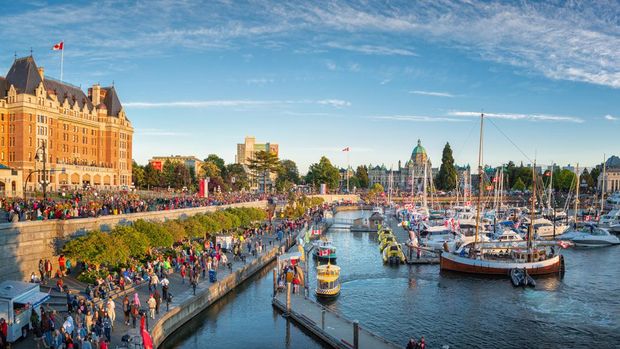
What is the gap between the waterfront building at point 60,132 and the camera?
67.6 metres

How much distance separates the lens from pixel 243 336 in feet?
92.1

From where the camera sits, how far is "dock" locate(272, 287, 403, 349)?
944 inches

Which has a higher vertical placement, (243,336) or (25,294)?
(25,294)

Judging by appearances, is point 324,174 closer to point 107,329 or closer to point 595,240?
point 595,240

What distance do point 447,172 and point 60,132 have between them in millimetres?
128120

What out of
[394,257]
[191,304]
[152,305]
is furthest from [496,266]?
[152,305]

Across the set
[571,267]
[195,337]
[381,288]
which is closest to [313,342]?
[195,337]

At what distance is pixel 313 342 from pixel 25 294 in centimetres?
1497

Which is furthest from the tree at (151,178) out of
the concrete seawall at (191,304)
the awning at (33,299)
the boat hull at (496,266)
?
the awning at (33,299)

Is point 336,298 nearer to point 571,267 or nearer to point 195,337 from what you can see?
point 195,337

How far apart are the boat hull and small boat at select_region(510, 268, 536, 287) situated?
7.52ft

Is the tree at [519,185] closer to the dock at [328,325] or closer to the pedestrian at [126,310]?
the dock at [328,325]

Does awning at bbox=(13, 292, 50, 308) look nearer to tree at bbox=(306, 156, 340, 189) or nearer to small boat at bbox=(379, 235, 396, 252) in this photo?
small boat at bbox=(379, 235, 396, 252)

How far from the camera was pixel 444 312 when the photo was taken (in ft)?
110
